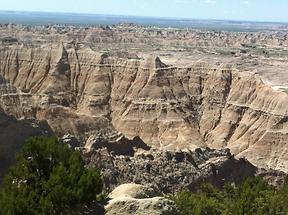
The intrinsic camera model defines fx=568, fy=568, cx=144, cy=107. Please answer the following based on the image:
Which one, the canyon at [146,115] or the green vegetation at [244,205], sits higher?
the green vegetation at [244,205]

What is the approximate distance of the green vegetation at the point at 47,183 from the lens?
2681cm

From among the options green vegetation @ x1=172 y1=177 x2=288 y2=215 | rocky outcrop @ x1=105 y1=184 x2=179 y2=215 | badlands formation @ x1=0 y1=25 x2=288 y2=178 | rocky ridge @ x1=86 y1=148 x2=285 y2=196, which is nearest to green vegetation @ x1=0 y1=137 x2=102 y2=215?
rocky outcrop @ x1=105 y1=184 x2=179 y2=215

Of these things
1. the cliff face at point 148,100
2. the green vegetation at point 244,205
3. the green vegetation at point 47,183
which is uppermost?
the green vegetation at point 47,183

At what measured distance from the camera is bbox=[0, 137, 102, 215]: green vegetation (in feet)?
88.0

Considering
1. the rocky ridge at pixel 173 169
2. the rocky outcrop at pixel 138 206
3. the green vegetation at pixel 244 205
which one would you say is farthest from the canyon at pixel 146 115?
the rocky outcrop at pixel 138 206

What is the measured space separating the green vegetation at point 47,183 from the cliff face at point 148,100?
36.3 metres

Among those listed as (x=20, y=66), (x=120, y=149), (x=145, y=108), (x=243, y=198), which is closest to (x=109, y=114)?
(x=145, y=108)

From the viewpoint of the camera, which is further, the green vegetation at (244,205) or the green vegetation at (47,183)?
the green vegetation at (244,205)

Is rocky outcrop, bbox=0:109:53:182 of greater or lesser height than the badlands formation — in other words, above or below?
above

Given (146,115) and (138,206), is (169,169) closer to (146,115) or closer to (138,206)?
(138,206)

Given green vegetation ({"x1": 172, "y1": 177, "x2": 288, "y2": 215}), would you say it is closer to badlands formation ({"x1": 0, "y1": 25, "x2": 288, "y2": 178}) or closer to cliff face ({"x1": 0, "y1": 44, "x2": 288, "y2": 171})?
badlands formation ({"x1": 0, "y1": 25, "x2": 288, "y2": 178})

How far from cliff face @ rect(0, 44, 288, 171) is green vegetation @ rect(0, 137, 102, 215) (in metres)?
36.3

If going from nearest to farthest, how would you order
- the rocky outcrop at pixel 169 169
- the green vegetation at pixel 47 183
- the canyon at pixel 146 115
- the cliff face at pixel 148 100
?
the green vegetation at pixel 47 183 < the rocky outcrop at pixel 169 169 < the canyon at pixel 146 115 < the cliff face at pixel 148 100

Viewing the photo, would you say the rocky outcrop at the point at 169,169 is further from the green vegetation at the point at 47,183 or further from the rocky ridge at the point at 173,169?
the green vegetation at the point at 47,183
